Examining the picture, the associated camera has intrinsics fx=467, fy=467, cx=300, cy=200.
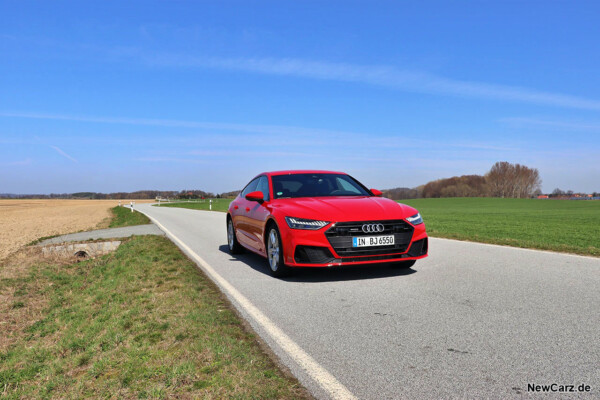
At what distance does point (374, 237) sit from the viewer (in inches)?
239

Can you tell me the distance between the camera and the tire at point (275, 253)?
6465mm

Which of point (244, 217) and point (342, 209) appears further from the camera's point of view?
point (244, 217)

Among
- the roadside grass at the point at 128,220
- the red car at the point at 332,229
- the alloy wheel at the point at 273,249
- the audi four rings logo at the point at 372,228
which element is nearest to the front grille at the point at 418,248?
the red car at the point at 332,229

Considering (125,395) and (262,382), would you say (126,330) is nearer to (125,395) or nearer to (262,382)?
(125,395)

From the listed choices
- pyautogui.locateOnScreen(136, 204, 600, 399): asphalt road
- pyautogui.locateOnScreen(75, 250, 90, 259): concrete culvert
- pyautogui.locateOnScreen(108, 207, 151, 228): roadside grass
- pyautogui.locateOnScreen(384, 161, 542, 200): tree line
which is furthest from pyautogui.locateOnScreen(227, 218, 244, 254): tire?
pyautogui.locateOnScreen(384, 161, 542, 200): tree line

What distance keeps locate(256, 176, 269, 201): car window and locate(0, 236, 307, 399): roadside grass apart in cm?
167

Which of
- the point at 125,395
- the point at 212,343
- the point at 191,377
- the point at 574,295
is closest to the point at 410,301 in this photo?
the point at 574,295

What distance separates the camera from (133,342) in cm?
395

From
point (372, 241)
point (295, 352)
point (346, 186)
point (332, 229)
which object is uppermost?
point (346, 186)

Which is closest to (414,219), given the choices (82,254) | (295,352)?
(295,352)

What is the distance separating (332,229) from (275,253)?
3.72 ft

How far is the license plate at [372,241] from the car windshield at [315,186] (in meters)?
1.54

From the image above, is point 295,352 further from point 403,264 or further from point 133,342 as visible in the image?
point 403,264

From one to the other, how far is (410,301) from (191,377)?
2.80 metres
